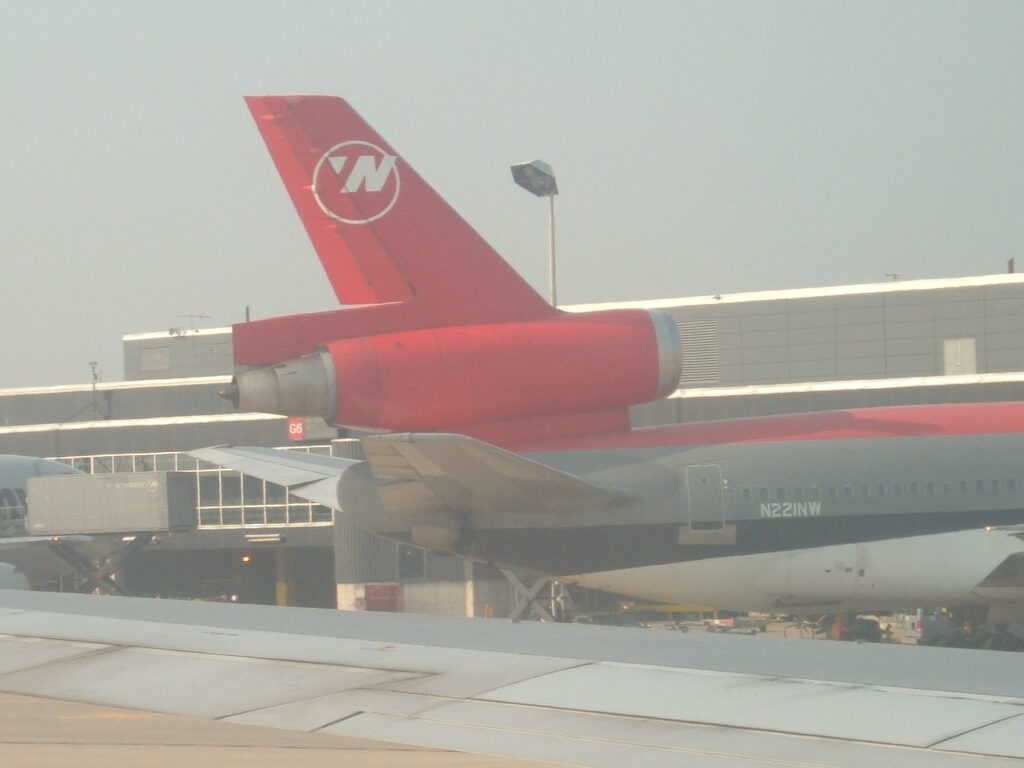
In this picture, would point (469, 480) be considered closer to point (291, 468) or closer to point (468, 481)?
point (468, 481)

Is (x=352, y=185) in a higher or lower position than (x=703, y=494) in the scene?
higher

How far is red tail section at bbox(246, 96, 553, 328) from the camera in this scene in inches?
627

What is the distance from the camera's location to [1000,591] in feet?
56.1

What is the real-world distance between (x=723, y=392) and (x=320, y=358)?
89.5 feet

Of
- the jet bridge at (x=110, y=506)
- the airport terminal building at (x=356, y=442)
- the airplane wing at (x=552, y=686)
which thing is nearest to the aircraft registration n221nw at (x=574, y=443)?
the airplane wing at (x=552, y=686)

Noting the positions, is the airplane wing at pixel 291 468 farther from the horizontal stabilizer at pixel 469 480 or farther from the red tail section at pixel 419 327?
the red tail section at pixel 419 327

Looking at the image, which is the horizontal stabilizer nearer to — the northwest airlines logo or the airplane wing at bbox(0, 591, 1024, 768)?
the northwest airlines logo

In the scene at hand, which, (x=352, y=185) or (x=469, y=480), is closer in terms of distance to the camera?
(x=469, y=480)

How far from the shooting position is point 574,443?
16453 mm

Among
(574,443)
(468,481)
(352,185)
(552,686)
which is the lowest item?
(552,686)

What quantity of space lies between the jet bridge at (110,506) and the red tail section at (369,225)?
2483 centimetres

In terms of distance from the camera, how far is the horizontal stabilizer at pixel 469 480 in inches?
551

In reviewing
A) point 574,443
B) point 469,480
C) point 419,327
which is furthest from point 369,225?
point 574,443

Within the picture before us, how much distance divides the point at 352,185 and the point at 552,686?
11.5 meters
